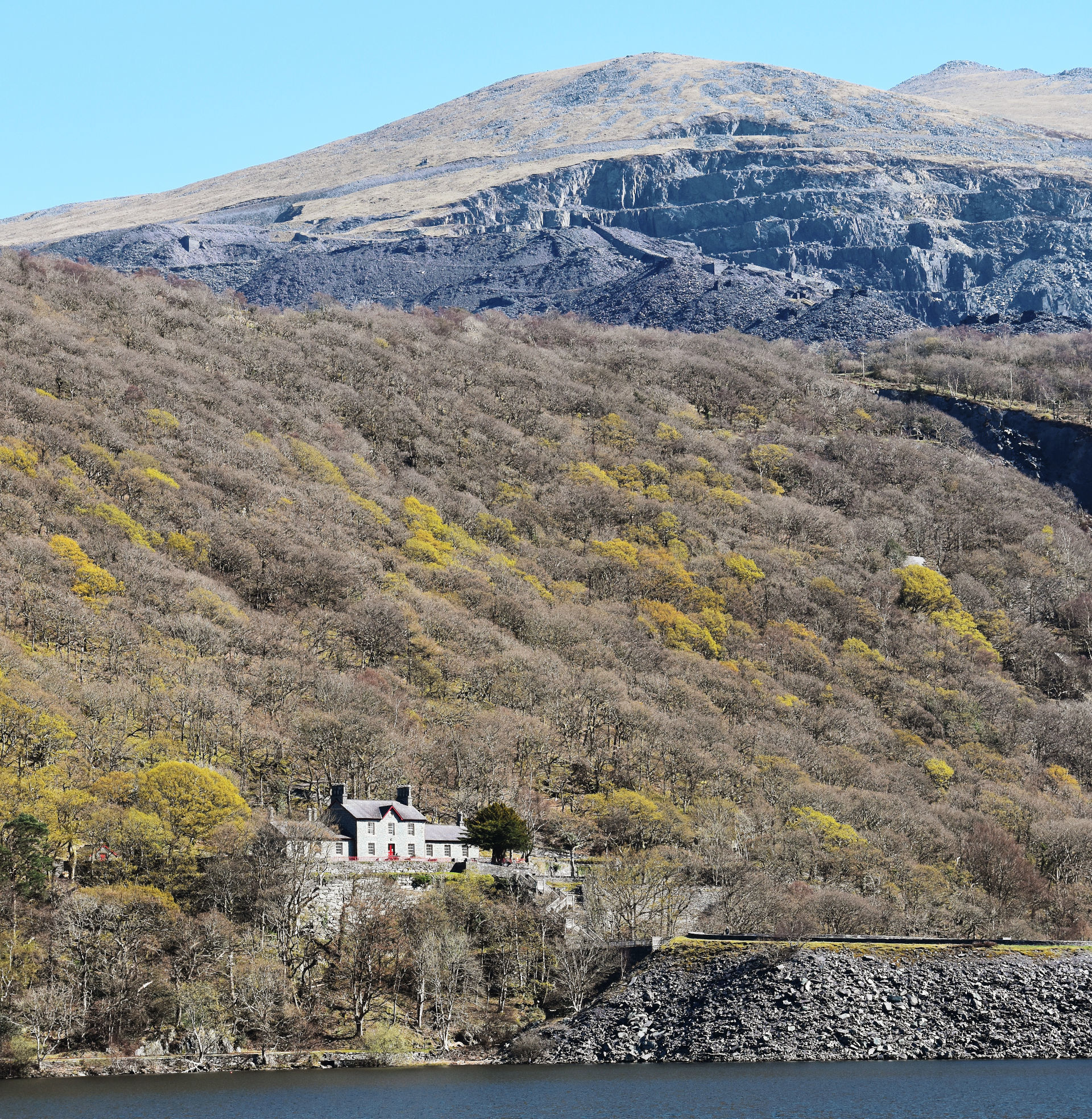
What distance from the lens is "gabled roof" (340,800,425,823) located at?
320 ft

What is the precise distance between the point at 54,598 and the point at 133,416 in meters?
59.8

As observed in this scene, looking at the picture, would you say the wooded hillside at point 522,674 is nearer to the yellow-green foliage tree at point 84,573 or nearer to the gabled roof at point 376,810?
the yellow-green foliage tree at point 84,573

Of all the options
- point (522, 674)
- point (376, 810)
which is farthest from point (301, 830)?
point (522, 674)

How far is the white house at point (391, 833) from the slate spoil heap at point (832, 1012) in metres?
18.6

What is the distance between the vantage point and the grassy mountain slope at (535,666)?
107438 mm

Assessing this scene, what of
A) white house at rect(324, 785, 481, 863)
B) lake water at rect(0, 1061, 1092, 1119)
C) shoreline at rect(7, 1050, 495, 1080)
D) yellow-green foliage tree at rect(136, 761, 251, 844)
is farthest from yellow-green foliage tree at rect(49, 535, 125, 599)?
lake water at rect(0, 1061, 1092, 1119)

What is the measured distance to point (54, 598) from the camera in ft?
423

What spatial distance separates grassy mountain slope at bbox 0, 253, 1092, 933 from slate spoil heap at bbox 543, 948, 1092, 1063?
7.41 meters

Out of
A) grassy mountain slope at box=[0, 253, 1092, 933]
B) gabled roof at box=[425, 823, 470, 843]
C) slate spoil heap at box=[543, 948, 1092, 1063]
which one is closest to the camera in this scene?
slate spoil heap at box=[543, 948, 1092, 1063]

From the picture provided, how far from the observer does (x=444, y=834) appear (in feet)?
330

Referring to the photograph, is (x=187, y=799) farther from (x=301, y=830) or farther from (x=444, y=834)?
(x=444, y=834)

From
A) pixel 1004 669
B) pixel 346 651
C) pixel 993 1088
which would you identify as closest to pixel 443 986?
pixel 993 1088

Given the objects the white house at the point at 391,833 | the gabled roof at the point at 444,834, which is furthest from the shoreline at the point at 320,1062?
the gabled roof at the point at 444,834

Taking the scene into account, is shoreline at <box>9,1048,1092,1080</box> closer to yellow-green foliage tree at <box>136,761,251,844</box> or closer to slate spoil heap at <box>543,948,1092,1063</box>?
slate spoil heap at <box>543,948,1092,1063</box>
